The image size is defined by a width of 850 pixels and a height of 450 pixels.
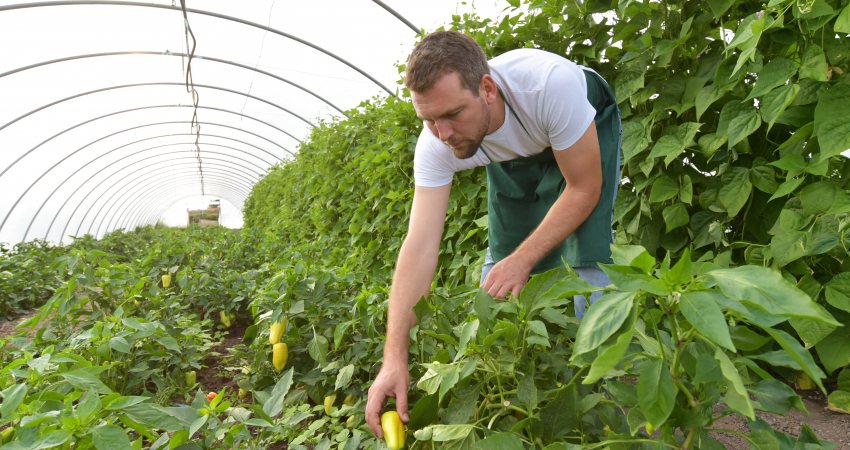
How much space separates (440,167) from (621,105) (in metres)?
0.93

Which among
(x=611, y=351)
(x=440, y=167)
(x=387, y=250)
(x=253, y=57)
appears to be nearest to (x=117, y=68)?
(x=253, y=57)

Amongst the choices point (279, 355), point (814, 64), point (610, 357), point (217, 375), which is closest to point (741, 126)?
point (814, 64)

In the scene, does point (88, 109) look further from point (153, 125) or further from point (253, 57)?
point (253, 57)

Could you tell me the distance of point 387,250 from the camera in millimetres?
4250

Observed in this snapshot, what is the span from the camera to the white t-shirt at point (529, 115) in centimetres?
182

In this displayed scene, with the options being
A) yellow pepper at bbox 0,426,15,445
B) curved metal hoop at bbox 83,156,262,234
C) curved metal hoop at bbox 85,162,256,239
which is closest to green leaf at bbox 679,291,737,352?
yellow pepper at bbox 0,426,15,445

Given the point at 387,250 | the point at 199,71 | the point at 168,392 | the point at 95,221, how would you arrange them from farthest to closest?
the point at 95,221, the point at 199,71, the point at 387,250, the point at 168,392

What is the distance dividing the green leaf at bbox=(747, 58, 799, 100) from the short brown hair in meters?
0.81

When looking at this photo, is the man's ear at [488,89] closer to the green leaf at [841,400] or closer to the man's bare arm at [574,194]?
the man's bare arm at [574,194]

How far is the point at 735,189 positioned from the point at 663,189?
263 mm

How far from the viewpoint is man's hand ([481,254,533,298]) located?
1.62 meters

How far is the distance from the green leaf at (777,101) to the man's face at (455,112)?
83cm

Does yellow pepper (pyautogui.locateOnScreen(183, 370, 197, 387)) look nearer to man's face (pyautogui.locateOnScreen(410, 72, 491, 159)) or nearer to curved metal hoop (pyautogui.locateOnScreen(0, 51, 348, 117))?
Answer: man's face (pyautogui.locateOnScreen(410, 72, 491, 159))

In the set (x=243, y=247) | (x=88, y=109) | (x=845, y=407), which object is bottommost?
(x=845, y=407)
